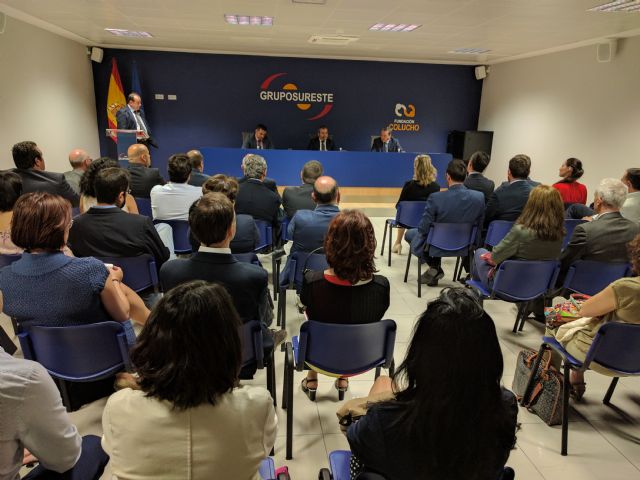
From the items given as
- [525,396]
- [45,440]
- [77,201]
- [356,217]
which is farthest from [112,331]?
[77,201]

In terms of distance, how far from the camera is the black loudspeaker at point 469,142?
10094mm

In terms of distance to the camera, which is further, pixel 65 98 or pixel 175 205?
pixel 65 98

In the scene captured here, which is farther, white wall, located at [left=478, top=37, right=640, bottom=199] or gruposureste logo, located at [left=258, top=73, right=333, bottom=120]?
gruposureste logo, located at [left=258, top=73, right=333, bottom=120]

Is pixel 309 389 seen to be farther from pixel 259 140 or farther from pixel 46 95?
pixel 46 95

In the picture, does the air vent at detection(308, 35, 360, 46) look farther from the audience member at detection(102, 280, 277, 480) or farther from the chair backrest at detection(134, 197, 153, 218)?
the audience member at detection(102, 280, 277, 480)

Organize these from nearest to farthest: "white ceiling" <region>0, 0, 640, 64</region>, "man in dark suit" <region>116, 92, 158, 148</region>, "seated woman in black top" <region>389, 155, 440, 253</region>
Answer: "seated woman in black top" <region>389, 155, 440, 253</region>
"white ceiling" <region>0, 0, 640, 64</region>
"man in dark suit" <region>116, 92, 158, 148</region>

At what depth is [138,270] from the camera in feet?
9.34

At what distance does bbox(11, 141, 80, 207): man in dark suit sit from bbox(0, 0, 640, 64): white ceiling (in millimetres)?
2506

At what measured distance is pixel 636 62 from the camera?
246 inches

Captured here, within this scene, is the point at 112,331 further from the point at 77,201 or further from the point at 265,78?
the point at 265,78

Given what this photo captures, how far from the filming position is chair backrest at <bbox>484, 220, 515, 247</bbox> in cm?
423

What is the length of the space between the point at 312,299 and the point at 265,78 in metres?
8.94

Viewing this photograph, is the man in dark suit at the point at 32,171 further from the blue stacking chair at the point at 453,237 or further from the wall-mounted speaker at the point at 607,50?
the wall-mounted speaker at the point at 607,50

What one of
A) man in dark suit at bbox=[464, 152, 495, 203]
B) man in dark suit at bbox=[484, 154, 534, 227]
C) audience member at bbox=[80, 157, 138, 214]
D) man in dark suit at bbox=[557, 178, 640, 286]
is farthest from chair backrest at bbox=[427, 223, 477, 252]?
audience member at bbox=[80, 157, 138, 214]
